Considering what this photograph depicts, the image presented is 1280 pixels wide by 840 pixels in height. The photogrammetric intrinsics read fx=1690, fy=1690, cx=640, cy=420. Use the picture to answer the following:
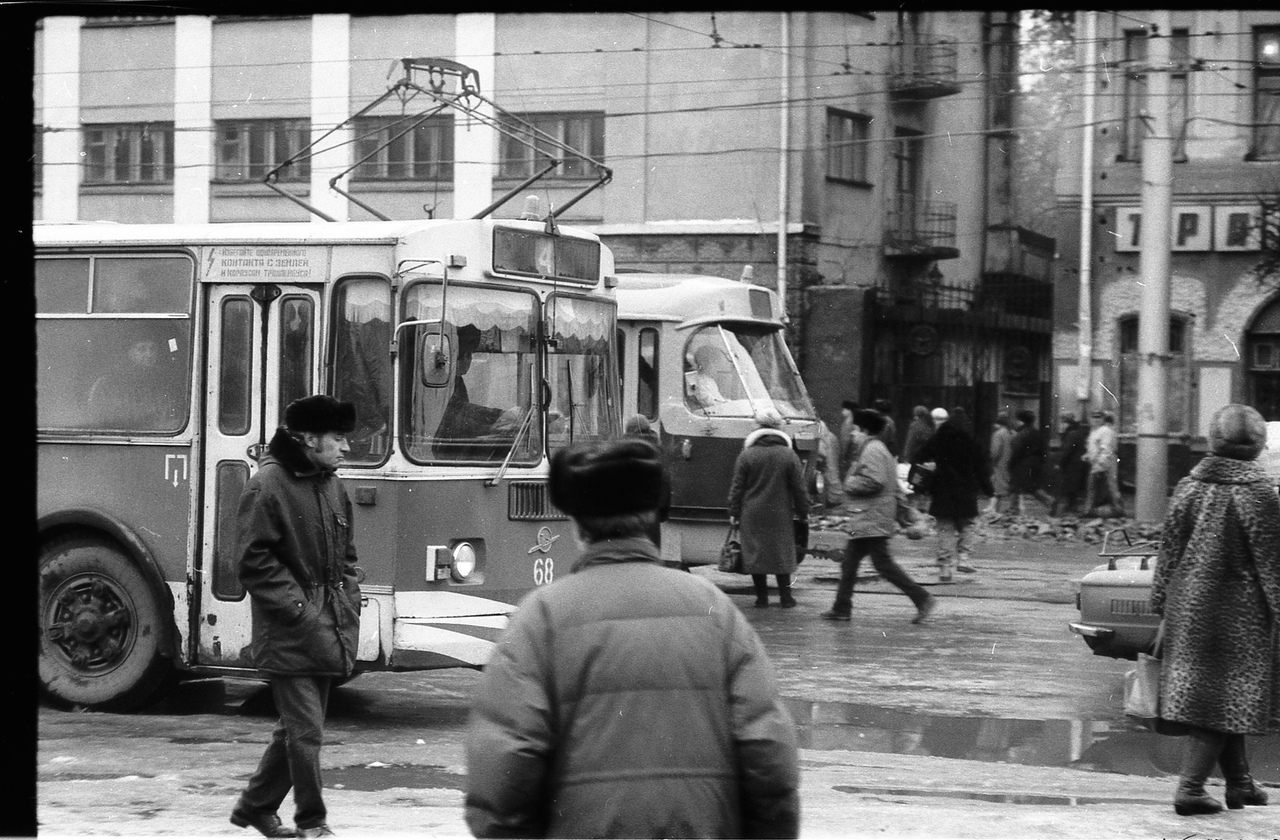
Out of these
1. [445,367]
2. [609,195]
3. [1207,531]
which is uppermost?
[609,195]

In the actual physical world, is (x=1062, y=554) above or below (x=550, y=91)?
below

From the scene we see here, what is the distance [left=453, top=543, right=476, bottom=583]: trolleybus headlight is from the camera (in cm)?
895

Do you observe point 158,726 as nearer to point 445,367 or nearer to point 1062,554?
point 445,367

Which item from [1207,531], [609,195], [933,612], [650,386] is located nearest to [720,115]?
[609,195]

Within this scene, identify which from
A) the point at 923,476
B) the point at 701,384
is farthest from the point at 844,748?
the point at 701,384

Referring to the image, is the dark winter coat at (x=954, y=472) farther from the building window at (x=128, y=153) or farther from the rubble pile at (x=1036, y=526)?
the building window at (x=128, y=153)

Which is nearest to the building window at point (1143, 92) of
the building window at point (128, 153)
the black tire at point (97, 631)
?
the building window at point (128, 153)

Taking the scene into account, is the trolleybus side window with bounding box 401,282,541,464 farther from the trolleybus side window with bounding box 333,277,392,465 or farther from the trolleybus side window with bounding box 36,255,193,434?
the trolleybus side window with bounding box 36,255,193,434

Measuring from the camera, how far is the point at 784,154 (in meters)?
28.0

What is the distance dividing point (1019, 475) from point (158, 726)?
19037mm

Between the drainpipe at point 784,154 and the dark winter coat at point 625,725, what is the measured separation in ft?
80.3

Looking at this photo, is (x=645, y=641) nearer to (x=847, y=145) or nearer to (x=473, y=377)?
(x=473, y=377)

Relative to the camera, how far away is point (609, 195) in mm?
28828

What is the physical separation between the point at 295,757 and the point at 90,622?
3.64 metres
